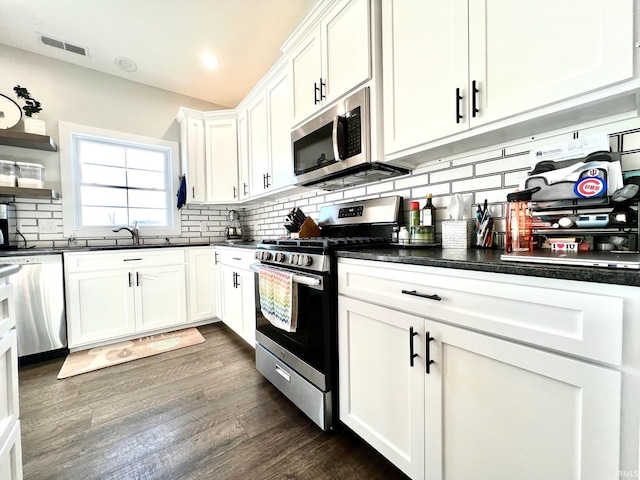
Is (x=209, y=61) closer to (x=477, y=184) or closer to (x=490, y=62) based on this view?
(x=490, y=62)

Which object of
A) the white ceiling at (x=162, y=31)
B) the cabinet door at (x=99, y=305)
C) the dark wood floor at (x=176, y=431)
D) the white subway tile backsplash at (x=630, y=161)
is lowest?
the dark wood floor at (x=176, y=431)

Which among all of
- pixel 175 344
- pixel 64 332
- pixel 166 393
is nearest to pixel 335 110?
pixel 166 393

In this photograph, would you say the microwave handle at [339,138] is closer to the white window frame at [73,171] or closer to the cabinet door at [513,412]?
the cabinet door at [513,412]

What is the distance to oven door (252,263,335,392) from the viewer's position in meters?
1.29

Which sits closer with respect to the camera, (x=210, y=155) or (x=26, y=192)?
(x=26, y=192)

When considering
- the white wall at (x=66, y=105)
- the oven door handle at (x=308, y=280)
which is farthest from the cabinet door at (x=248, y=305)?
the white wall at (x=66, y=105)

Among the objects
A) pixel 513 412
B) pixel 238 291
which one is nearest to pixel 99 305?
pixel 238 291

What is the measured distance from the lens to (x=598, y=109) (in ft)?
2.93

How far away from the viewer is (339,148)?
1563mm

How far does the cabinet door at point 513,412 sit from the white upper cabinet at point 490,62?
2.77 feet

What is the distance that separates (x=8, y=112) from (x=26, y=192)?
0.77 metres

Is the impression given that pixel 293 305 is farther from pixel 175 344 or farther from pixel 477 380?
pixel 175 344

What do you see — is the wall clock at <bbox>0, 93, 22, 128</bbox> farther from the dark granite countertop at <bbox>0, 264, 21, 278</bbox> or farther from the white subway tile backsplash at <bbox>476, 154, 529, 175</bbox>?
the white subway tile backsplash at <bbox>476, 154, 529, 175</bbox>

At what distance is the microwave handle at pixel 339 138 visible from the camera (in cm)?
156
